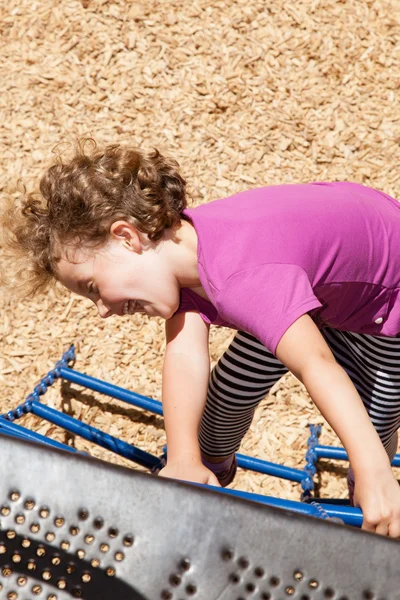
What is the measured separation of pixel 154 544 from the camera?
0.73 m

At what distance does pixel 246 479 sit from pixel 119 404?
1.52ft

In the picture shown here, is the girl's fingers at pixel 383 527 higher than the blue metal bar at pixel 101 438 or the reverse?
higher

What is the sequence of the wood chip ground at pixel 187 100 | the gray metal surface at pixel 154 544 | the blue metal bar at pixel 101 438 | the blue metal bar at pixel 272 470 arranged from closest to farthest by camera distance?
the gray metal surface at pixel 154 544
the blue metal bar at pixel 101 438
the blue metal bar at pixel 272 470
the wood chip ground at pixel 187 100

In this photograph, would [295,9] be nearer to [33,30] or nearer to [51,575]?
[33,30]

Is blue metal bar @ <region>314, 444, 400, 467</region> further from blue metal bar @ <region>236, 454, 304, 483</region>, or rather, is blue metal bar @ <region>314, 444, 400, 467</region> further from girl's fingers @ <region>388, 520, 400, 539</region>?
girl's fingers @ <region>388, 520, 400, 539</region>

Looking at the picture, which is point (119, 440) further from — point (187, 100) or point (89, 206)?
point (187, 100)

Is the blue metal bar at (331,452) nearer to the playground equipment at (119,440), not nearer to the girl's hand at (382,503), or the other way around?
the playground equipment at (119,440)

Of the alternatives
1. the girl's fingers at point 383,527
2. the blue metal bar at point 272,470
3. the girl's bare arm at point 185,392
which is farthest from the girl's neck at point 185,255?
the blue metal bar at point 272,470

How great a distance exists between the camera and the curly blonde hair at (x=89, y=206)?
1285mm

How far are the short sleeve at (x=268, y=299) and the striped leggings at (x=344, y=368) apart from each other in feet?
1.24

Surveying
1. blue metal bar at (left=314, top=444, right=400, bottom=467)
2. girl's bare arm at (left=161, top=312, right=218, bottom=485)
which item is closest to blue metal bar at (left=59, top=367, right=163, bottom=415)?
blue metal bar at (left=314, top=444, right=400, bottom=467)

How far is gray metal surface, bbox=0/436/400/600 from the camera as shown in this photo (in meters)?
0.71

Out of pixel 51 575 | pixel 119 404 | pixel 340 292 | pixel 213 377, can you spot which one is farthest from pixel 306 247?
pixel 119 404

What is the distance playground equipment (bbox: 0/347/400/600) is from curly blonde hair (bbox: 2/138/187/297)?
0.61m
